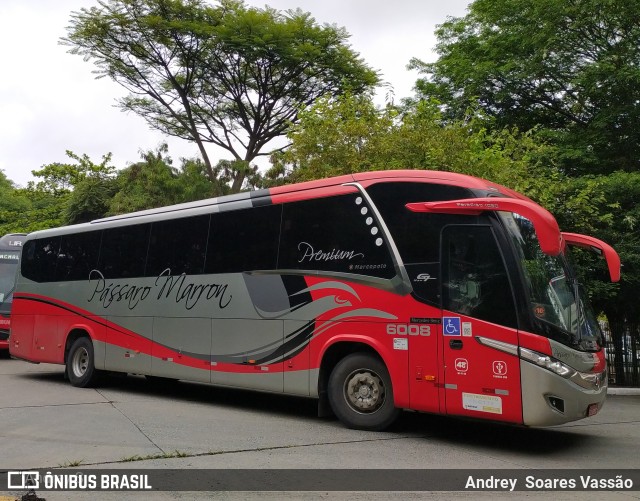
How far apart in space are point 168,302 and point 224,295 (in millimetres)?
1466

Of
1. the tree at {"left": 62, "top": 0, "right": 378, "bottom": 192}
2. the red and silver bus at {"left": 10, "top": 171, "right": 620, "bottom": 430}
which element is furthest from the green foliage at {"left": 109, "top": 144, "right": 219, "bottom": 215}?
the red and silver bus at {"left": 10, "top": 171, "right": 620, "bottom": 430}

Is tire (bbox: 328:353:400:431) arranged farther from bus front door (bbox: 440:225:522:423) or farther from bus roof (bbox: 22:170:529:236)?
bus roof (bbox: 22:170:529:236)

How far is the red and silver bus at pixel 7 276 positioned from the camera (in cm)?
1925

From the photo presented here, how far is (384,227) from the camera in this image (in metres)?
8.72

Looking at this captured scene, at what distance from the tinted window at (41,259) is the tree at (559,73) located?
34.3 feet

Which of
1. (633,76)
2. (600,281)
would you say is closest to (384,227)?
(600,281)

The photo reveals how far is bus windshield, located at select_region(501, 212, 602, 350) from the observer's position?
753 cm

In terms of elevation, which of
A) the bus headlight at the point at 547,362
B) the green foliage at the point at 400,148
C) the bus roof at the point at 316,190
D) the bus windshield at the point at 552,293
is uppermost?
the green foliage at the point at 400,148

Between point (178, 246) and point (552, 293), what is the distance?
643cm

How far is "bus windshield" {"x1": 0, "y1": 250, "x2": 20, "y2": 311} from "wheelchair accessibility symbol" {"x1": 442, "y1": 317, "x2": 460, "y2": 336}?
15.5 meters

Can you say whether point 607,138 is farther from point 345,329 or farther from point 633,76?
point 345,329

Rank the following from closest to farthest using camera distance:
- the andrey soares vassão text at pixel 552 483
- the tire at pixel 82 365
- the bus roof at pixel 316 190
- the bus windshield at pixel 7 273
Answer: the andrey soares vassão text at pixel 552 483 < the bus roof at pixel 316 190 < the tire at pixel 82 365 < the bus windshield at pixel 7 273

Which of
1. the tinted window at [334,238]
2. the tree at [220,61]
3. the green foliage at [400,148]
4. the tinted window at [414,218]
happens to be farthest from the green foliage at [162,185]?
the tinted window at [414,218]

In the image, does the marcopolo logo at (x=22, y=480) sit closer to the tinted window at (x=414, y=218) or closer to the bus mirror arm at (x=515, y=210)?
the tinted window at (x=414, y=218)
